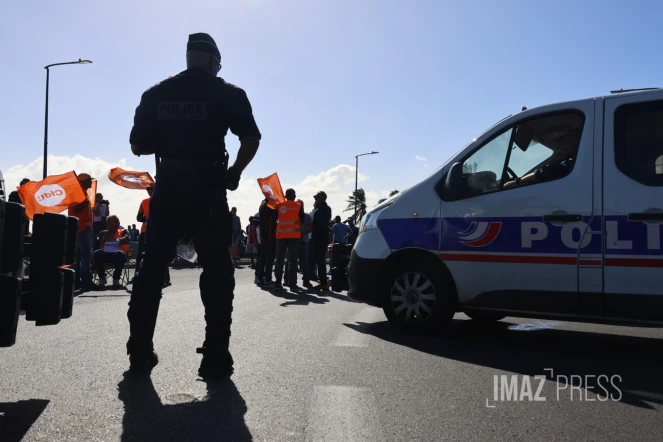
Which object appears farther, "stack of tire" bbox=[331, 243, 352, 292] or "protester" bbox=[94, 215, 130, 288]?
"protester" bbox=[94, 215, 130, 288]

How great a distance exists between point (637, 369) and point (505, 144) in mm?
2131

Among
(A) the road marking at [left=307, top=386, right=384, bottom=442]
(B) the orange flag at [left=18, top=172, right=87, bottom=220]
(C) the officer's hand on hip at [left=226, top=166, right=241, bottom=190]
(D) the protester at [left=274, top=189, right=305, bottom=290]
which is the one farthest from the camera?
(D) the protester at [left=274, top=189, right=305, bottom=290]

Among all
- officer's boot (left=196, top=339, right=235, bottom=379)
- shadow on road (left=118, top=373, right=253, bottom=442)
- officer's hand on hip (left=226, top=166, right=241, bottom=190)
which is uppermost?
officer's hand on hip (left=226, top=166, right=241, bottom=190)

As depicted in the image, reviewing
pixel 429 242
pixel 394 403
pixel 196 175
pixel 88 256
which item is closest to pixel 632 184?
pixel 429 242

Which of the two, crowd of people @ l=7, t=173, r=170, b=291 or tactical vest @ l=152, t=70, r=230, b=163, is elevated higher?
tactical vest @ l=152, t=70, r=230, b=163

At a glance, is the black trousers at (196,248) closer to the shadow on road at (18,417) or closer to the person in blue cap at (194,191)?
the person in blue cap at (194,191)

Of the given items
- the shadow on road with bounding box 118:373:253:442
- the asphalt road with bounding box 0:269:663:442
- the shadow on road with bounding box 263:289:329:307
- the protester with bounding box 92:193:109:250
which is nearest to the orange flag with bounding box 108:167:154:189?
the protester with bounding box 92:193:109:250

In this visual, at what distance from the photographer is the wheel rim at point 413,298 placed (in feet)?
18.6

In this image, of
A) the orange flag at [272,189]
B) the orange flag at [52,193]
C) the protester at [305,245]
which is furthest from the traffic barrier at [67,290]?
the orange flag at [272,189]

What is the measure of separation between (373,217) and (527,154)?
1.55 meters

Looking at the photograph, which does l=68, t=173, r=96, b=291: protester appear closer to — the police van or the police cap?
the police van

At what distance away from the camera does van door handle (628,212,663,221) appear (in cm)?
467

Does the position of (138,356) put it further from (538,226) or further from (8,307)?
(538,226)

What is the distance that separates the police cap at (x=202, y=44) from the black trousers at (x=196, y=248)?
2.47 ft
